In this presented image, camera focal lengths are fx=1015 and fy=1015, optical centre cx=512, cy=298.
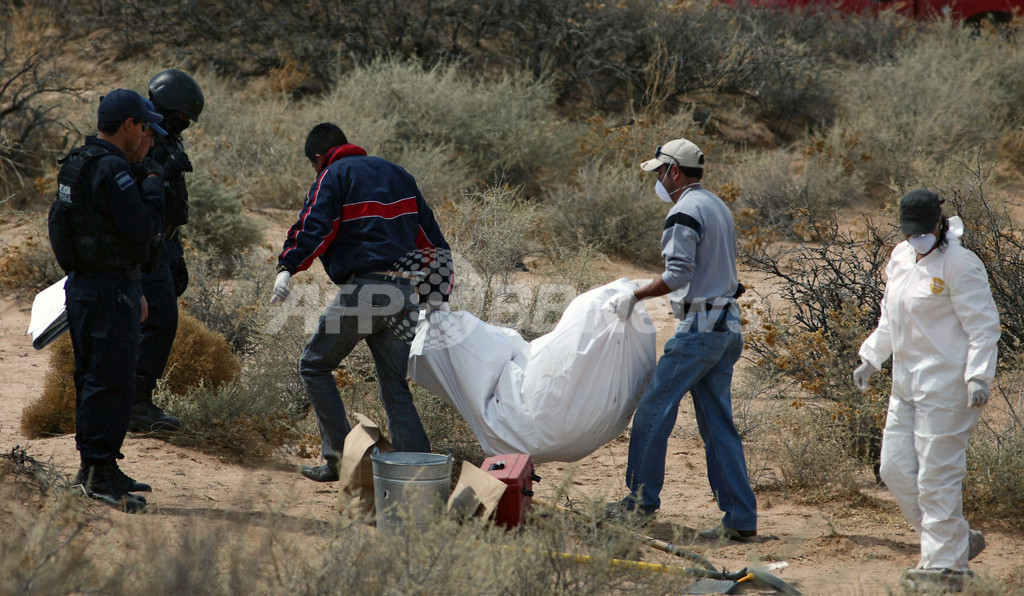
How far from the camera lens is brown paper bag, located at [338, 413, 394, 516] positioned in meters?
4.32

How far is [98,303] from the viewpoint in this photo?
4.07 m

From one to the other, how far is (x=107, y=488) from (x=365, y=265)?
4.65ft

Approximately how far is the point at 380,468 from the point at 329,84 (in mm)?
10629

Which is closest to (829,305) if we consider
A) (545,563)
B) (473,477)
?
(473,477)

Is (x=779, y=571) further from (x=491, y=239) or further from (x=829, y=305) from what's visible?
(x=491, y=239)

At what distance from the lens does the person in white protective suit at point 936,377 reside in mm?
3676

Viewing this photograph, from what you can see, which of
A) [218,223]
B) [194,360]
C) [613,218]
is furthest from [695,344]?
[613,218]

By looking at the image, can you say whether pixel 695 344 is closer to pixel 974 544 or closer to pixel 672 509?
pixel 672 509

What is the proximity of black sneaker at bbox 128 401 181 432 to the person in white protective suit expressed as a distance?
11.9 ft

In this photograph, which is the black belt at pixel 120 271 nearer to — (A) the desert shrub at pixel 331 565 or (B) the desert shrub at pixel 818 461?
(A) the desert shrub at pixel 331 565

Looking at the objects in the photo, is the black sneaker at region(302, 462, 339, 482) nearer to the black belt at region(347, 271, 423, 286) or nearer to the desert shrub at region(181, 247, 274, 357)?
the black belt at region(347, 271, 423, 286)

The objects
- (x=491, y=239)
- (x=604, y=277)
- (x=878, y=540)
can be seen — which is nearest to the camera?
(x=878, y=540)

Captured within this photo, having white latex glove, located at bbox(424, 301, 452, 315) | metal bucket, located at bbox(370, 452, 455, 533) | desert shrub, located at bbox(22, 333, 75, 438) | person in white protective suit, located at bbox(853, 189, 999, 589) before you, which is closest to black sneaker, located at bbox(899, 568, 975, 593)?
person in white protective suit, located at bbox(853, 189, 999, 589)

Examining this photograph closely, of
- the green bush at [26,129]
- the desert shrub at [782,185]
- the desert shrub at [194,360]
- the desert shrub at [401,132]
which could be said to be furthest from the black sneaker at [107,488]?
the desert shrub at [782,185]
